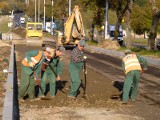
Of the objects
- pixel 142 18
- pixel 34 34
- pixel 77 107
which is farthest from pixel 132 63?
pixel 142 18

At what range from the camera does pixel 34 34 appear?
4066cm

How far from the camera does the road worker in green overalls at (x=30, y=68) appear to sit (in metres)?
10.9

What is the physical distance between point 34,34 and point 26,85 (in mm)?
29859

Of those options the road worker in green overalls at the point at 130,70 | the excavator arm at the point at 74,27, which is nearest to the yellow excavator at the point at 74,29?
the excavator arm at the point at 74,27

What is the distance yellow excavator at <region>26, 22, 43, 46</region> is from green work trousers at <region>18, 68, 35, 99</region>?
29436 mm

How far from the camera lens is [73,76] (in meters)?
11.8

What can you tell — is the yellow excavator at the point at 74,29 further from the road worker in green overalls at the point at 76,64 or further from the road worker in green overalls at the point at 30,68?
the road worker in green overalls at the point at 30,68

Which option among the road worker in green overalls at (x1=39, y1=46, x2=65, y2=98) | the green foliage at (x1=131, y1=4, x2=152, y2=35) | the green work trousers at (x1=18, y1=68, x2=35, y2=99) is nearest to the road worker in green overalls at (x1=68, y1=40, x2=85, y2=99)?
the road worker in green overalls at (x1=39, y1=46, x2=65, y2=98)

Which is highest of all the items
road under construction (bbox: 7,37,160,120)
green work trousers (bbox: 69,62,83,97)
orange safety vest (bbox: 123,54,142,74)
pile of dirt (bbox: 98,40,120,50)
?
orange safety vest (bbox: 123,54,142,74)

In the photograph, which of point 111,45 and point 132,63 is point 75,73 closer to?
point 132,63

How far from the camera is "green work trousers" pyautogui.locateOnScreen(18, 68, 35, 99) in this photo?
11086 mm

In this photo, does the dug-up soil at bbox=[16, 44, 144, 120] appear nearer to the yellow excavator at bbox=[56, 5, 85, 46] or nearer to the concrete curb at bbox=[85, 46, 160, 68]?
the concrete curb at bbox=[85, 46, 160, 68]

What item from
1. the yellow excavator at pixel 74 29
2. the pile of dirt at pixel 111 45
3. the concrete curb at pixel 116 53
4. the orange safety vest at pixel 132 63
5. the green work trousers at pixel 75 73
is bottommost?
the concrete curb at pixel 116 53

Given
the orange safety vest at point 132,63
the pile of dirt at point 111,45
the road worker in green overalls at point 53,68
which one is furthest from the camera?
the pile of dirt at point 111,45
